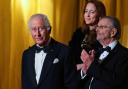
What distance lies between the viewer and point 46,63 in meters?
2.60

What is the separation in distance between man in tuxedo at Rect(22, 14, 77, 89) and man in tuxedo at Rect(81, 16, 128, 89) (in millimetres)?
129

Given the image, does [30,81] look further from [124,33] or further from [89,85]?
[124,33]

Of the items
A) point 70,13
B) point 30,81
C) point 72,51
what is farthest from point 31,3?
point 30,81

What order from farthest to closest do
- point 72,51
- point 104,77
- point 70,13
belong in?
point 70,13, point 72,51, point 104,77

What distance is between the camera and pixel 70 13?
3943 millimetres

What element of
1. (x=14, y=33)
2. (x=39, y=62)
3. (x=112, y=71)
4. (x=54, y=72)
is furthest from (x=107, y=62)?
(x=14, y=33)

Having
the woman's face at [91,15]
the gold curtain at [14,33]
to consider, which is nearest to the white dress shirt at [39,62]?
the woman's face at [91,15]

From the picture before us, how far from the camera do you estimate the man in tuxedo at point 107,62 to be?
248cm

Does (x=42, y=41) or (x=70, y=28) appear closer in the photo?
(x=42, y=41)

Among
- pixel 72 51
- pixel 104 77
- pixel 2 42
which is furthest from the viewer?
pixel 2 42

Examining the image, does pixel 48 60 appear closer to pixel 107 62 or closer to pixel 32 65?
pixel 32 65

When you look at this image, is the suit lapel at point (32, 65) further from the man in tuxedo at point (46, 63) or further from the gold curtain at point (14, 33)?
the gold curtain at point (14, 33)

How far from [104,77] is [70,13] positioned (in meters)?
1.57

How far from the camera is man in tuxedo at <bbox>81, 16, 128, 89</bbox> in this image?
8.15ft
